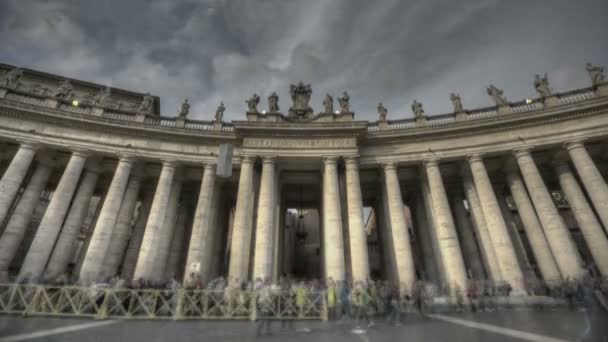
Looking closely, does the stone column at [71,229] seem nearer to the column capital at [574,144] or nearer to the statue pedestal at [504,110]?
the statue pedestal at [504,110]

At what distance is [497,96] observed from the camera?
18.7 m

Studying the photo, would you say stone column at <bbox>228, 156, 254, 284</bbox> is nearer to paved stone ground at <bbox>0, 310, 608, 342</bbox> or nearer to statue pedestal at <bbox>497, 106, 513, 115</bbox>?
paved stone ground at <bbox>0, 310, 608, 342</bbox>

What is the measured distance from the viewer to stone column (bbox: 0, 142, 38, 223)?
50.1ft

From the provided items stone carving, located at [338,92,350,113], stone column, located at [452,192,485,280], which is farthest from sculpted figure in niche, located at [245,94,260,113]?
stone column, located at [452,192,485,280]

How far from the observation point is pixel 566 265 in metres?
14.4

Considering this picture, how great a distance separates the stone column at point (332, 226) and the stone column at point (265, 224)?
325cm

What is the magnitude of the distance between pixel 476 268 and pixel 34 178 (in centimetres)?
3035

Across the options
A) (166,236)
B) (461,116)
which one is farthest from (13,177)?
(461,116)

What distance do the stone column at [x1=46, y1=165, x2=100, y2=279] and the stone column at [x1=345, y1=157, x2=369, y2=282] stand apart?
16.5 meters

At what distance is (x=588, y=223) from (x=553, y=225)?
217cm

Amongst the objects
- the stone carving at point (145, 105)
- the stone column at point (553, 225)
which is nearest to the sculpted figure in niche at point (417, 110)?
the stone column at point (553, 225)

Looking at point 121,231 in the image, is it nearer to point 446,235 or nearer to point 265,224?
point 265,224

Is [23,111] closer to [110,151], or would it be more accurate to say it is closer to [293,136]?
[110,151]

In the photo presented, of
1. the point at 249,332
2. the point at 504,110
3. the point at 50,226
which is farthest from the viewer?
the point at 504,110
